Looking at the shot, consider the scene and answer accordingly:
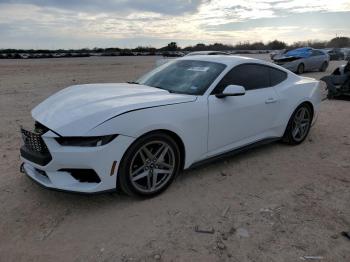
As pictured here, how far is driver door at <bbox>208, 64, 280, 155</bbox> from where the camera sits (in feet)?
14.3

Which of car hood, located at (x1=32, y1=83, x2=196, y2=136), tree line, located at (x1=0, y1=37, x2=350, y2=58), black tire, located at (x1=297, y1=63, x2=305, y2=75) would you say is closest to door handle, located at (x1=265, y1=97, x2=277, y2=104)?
car hood, located at (x1=32, y1=83, x2=196, y2=136)

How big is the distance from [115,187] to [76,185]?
39cm

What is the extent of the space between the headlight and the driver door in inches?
54.7

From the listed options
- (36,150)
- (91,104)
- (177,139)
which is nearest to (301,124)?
(177,139)

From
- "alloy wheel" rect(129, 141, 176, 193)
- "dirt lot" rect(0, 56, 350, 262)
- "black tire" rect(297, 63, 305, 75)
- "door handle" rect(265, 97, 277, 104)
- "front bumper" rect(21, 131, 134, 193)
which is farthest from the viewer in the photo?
"black tire" rect(297, 63, 305, 75)

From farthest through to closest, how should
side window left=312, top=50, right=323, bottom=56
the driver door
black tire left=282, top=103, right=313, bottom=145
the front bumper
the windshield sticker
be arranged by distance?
1. side window left=312, top=50, right=323, bottom=56
2. black tire left=282, top=103, right=313, bottom=145
3. the windshield sticker
4. the driver door
5. the front bumper

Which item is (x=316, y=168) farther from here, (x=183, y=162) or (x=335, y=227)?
(x=183, y=162)

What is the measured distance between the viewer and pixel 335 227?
3395 millimetres

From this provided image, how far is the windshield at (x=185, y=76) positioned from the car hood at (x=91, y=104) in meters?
0.22

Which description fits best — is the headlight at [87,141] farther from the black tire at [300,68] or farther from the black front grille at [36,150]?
the black tire at [300,68]

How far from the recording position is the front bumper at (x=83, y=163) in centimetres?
336

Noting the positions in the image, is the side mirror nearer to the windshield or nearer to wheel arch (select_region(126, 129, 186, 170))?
the windshield

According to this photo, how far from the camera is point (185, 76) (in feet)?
15.4

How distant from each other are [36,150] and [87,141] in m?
0.64
